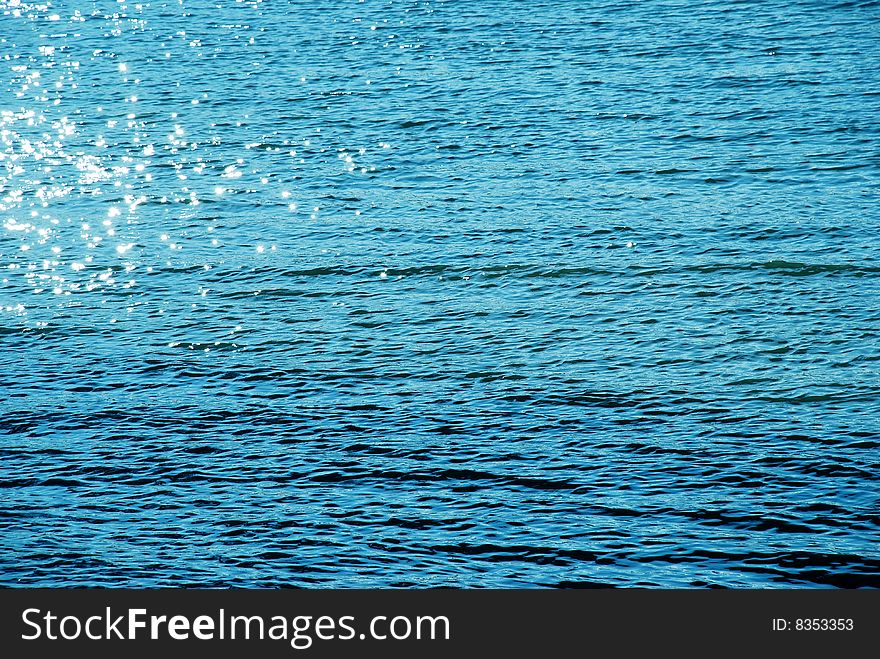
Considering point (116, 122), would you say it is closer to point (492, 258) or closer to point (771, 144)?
point (492, 258)

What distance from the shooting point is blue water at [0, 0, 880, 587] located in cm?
2462

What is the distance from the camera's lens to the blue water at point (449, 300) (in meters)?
24.6

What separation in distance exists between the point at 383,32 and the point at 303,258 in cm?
2534

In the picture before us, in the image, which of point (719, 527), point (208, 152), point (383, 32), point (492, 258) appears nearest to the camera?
point (719, 527)

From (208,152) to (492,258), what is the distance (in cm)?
1541

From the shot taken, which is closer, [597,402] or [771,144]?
[597,402]

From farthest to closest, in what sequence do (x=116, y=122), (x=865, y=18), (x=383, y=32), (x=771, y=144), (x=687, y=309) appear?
(x=383, y=32), (x=865, y=18), (x=116, y=122), (x=771, y=144), (x=687, y=309)

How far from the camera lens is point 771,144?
45.9m

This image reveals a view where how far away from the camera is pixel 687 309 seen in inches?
1377

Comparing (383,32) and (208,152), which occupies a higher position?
(383,32)

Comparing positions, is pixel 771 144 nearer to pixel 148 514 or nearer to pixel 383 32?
pixel 383 32

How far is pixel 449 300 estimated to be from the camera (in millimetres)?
36375
